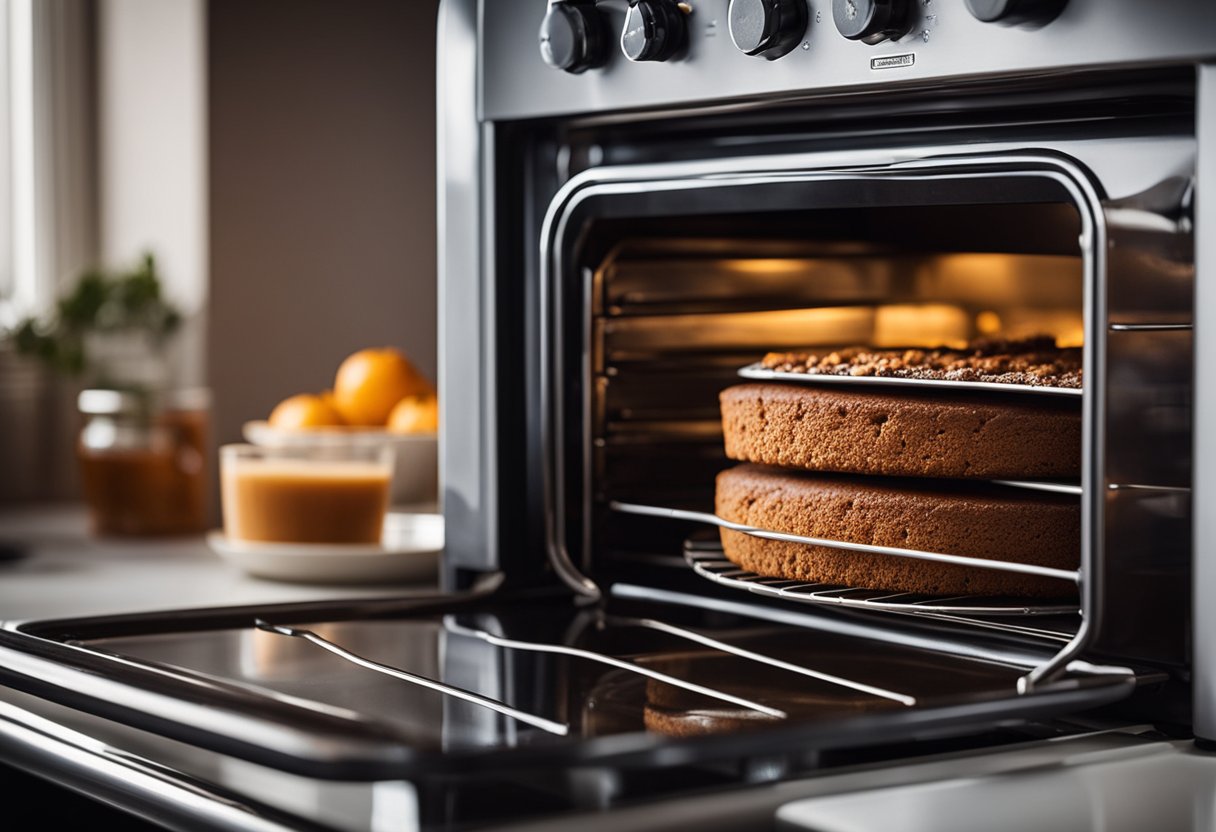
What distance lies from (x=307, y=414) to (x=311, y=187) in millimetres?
410

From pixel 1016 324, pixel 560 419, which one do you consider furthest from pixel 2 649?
pixel 1016 324

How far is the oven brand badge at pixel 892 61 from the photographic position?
34.4 inches

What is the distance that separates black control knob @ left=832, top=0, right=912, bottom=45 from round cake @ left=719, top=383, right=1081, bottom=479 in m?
0.21

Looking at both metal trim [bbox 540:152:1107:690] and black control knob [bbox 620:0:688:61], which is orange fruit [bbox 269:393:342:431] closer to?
metal trim [bbox 540:152:1107:690]

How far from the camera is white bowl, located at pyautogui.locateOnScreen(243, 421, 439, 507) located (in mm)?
1635

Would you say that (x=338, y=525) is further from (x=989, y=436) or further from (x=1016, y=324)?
(x=989, y=436)

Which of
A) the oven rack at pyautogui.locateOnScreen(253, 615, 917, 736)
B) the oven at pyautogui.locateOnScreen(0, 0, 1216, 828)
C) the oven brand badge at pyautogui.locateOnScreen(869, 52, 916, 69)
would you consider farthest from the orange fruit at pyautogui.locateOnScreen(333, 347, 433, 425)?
the oven brand badge at pyautogui.locateOnScreen(869, 52, 916, 69)

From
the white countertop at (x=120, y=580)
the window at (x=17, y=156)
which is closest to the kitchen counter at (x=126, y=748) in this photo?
the white countertop at (x=120, y=580)

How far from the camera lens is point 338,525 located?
1557 mm

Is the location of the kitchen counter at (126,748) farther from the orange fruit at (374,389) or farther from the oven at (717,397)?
the orange fruit at (374,389)

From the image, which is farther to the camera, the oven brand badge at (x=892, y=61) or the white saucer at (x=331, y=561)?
the white saucer at (x=331, y=561)

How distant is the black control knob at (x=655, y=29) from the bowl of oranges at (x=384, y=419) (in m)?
0.73

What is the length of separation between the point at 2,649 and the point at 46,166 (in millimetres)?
1471

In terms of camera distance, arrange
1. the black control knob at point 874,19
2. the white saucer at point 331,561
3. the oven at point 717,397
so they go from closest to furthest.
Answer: the oven at point 717,397 < the black control knob at point 874,19 < the white saucer at point 331,561
